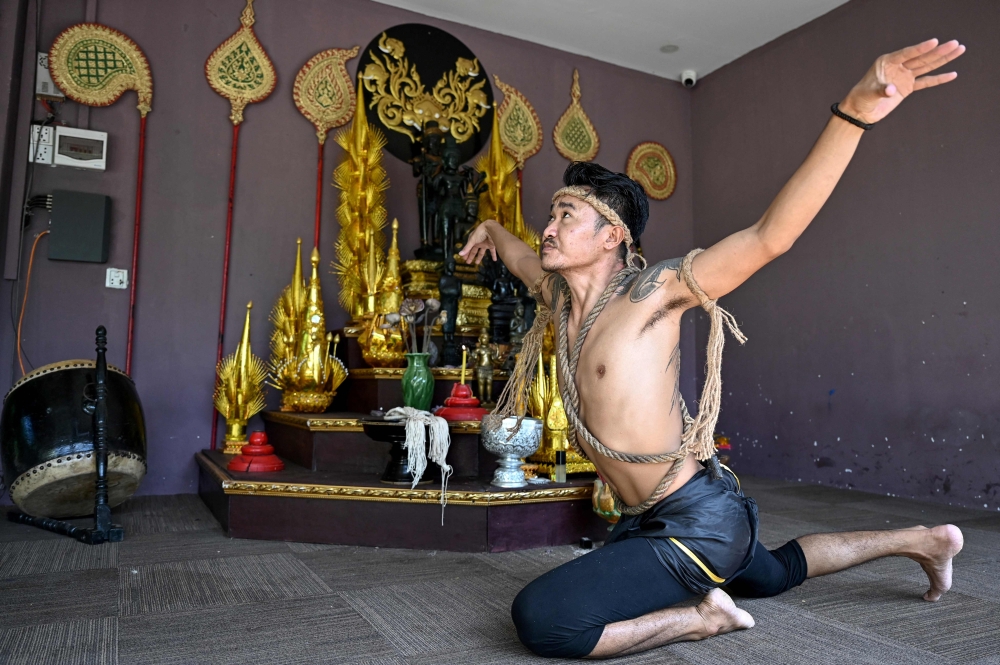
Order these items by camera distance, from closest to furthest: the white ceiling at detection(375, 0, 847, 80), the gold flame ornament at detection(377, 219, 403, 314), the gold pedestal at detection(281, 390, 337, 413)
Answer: the gold pedestal at detection(281, 390, 337, 413) < the gold flame ornament at detection(377, 219, 403, 314) < the white ceiling at detection(375, 0, 847, 80)

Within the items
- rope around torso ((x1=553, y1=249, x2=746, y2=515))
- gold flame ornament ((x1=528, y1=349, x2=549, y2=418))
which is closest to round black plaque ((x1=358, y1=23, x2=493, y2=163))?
gold flame ornament ((x1=528, y1=349, x2=549, y2=418))

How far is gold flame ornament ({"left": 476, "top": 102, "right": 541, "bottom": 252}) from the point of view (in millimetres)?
5035

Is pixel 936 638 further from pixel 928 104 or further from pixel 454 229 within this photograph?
pixel 928 104

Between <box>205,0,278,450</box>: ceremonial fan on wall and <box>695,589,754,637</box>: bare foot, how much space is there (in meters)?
3.55

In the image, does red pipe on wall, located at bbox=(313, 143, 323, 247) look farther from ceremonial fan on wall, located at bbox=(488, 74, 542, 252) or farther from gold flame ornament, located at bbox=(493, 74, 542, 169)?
gold flame ornament, located at bbox=(493, 74, 542, 169)

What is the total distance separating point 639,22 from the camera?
5406 millimetres

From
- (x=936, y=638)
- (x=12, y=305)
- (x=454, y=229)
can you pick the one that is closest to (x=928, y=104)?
(x=454, y=229)

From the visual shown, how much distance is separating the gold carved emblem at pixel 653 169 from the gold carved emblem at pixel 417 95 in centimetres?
143

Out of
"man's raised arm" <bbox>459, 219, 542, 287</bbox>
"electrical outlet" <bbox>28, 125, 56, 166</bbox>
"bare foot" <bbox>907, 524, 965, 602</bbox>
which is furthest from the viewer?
"electrical outlet" <bbox>28, 125, 56, 166</bbox>

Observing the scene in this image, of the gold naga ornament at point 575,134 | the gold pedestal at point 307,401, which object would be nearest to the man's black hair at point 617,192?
the gold pedestal at point 307,401

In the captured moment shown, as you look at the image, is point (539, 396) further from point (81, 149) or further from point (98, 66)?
point (98, 66)

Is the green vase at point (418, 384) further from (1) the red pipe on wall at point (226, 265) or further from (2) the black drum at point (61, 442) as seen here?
(1) the red pipe on wall at point (226, 265)

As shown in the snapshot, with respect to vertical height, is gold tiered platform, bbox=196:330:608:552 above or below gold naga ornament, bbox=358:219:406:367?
below

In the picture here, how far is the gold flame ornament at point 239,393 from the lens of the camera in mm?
4059
